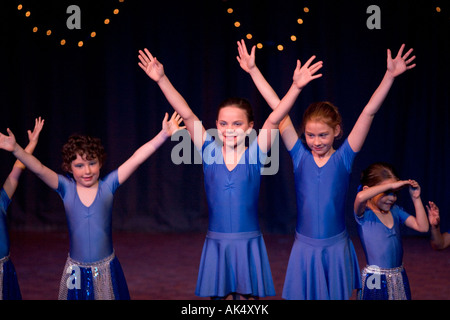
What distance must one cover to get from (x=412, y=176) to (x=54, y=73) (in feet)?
13.0

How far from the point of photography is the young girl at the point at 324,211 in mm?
3061

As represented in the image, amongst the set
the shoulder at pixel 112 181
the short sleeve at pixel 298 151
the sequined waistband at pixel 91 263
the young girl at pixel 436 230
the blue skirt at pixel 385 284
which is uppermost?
the short sleeve at pixel 298 151

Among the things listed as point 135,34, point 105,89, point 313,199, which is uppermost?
point 135,34

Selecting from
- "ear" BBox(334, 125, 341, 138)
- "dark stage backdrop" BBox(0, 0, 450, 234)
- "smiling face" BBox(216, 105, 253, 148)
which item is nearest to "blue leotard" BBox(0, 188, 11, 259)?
"smiling face" BBox(216, 105, 253, 148)

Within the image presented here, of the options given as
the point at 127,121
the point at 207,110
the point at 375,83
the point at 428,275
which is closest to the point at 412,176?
the point at 375,83

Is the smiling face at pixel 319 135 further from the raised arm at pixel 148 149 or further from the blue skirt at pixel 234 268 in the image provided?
the raised arm at pixel 148 149

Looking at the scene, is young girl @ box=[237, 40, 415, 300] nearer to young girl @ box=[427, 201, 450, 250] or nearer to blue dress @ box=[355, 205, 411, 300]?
blue dress @ box=[355, 205, 411, 300]

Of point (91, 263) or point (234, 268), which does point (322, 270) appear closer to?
point (234, 268)

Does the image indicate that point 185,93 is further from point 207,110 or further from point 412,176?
point 412,176

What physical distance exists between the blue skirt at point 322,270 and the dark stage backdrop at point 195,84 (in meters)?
3.24

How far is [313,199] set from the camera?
3.09 metres

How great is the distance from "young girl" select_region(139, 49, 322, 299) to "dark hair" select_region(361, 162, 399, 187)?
598 mm

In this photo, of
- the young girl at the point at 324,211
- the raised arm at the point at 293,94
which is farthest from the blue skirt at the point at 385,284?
the raised arm at the point at 293,94

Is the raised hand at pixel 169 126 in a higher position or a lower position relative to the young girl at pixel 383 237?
higher
